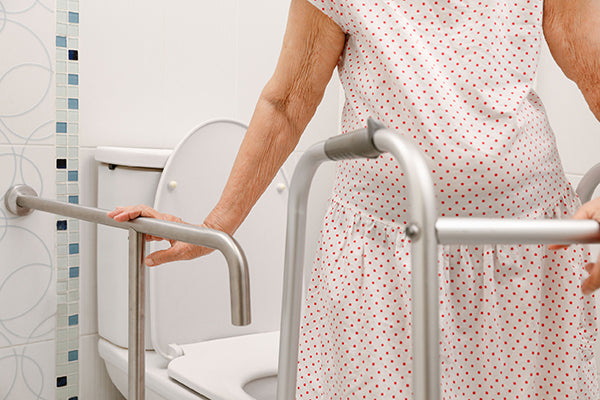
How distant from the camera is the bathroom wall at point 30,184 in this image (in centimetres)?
134

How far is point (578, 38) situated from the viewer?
801 mm

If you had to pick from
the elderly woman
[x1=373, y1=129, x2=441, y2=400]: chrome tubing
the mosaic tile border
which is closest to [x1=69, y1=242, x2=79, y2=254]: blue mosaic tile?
the mosaic tile border

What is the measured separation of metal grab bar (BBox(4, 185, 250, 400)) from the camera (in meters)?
0.68

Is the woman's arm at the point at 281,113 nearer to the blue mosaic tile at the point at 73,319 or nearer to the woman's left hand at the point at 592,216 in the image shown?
the woman's left hand at the point at 592,216

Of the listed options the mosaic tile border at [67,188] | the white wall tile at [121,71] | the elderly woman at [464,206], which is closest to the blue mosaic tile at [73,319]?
the mosaic tile border at [67,188]

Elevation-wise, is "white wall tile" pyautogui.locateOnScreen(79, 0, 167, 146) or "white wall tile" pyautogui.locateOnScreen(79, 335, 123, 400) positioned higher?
"white wall tile" pyautogui.locateOnScreen(79, 0, 167, 146)

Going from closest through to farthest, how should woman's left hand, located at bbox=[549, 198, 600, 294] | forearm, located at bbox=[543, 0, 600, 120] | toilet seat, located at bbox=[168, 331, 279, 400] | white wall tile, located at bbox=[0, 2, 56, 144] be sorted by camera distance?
woman's left hand, located at bbox=[549, 198, 600, 294]
forearm, located at bbox=[543, 0, 600, 120]
toilet seat, located at bbox=[168, 331, 279, 400]
white wall tile, located at bbox=[0, 2, 56, 144]

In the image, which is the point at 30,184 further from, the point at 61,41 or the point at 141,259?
the point at 141,259

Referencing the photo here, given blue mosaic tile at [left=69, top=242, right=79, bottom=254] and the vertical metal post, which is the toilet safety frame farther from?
blue mosaic tile at [left=69, top=242, right=79, bottom=254]

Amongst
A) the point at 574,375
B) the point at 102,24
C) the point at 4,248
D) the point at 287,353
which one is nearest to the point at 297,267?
the point at 287,353

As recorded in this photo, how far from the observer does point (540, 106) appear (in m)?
0.81

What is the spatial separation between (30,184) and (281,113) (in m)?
0.74

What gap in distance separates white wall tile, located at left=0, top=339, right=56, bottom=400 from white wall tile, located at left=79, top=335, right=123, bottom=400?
7 centimetres

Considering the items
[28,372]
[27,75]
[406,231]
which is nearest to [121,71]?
[27,75]
